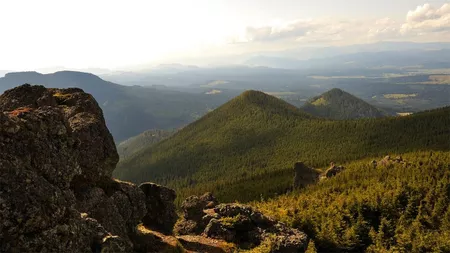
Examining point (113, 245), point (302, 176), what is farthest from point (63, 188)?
point (302, 176)

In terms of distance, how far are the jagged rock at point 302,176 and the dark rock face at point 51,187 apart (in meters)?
109

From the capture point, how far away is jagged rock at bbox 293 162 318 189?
456 feet

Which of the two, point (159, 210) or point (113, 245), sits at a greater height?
point (113, 245)

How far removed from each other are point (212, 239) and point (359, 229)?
108 ft

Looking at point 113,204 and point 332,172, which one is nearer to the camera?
point 113,204

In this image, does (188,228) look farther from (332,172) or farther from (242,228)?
(332,172)

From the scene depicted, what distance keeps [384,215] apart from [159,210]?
54.2 m

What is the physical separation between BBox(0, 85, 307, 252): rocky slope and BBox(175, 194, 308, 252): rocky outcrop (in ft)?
3.44

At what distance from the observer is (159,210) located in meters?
48.6

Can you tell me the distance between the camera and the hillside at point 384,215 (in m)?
58.5

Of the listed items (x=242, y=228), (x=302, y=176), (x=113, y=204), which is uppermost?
(x=113, y=204)

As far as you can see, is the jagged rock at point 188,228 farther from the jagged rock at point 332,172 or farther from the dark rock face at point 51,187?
the jagged rock at point 332,172

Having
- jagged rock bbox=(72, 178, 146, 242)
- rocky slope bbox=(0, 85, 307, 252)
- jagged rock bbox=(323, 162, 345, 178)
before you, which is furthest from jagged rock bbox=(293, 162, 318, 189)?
jagged rock bbox=(72, 178, 146, 242)

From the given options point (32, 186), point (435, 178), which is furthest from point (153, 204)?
point (435, 178)
